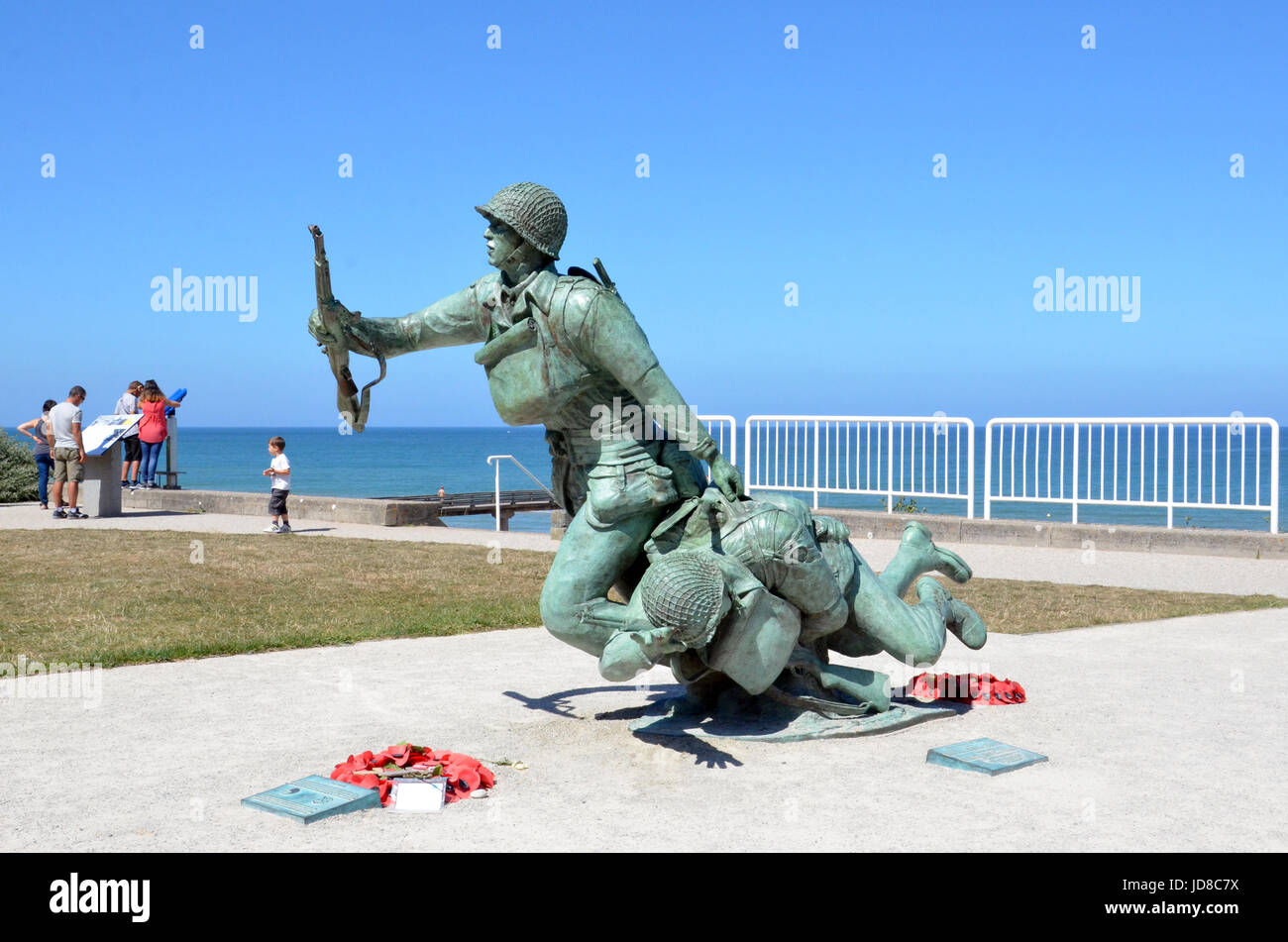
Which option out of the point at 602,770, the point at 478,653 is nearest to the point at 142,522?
the point at 478,653

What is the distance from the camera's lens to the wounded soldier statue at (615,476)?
15.8ft

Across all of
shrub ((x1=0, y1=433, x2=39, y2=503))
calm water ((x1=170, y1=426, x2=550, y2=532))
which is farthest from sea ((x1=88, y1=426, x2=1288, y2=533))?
shrub ((x1=0, y1=433, x2=39, y2=503))

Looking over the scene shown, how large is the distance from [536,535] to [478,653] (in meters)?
7.71

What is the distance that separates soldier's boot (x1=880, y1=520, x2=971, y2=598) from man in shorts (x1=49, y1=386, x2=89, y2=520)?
42.5ft

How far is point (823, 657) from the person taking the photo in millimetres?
5645

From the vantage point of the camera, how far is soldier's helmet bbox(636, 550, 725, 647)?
14.6 feet

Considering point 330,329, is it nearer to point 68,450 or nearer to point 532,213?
point 532,213

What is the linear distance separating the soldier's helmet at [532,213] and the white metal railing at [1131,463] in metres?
9.22

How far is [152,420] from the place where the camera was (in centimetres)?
1881

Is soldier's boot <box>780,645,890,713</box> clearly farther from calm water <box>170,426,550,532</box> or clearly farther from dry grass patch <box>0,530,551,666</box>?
calm water <box>170,426,550,532</box>

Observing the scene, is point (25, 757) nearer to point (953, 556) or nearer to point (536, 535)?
point (953, 556)

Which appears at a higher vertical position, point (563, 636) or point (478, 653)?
point (563, 636)

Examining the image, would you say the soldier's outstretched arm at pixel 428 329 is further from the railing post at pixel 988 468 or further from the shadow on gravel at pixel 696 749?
the railing post at pixel 988 468

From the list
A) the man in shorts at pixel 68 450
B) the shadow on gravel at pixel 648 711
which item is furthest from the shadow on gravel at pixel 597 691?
the man in shorts at pixel 68 450
